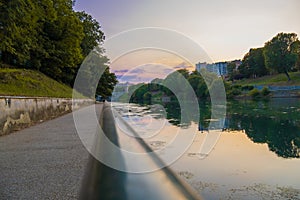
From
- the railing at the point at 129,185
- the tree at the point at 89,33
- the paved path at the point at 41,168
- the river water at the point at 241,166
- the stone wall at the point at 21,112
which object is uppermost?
the tree at the point at 89,33

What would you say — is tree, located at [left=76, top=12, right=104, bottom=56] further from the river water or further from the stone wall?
the river water

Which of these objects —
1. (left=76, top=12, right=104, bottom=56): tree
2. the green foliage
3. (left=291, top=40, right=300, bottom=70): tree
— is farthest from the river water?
the green foliage

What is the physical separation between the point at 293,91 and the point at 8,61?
4032 cm

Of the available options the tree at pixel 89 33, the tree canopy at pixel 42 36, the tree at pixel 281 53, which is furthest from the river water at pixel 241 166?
the tree at pixel 281 53

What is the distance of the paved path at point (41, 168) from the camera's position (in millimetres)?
1887

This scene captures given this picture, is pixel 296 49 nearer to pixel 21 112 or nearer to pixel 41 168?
pixel 21 112

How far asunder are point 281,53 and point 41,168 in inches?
2187

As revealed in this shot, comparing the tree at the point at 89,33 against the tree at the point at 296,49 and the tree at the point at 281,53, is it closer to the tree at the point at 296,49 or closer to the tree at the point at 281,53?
the tree at the point at 281,53

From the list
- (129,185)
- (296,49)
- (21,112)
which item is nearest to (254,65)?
(296,49)

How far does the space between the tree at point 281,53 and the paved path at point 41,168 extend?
52.5m

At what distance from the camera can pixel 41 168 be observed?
8.13ft

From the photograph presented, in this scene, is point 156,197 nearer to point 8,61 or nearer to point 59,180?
point 59,180

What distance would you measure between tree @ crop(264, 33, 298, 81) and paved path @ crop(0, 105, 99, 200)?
172ft

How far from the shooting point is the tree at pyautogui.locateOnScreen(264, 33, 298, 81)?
49188 mm
